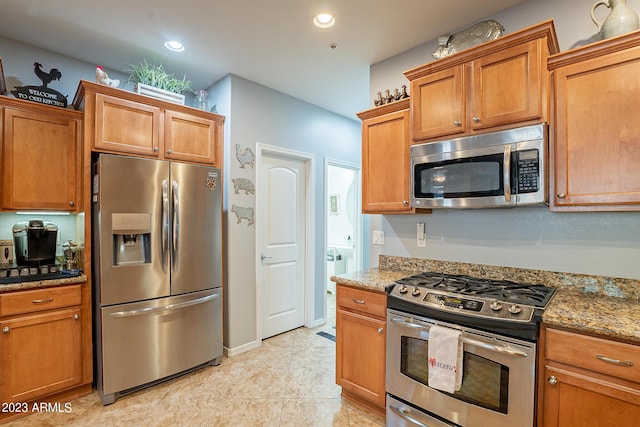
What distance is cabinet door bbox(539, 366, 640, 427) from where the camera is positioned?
1272 millimetres

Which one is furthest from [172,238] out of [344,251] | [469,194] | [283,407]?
[344,251]

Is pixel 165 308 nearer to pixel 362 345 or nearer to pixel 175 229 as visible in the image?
pixel 175 229

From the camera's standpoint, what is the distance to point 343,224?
18.4 feet

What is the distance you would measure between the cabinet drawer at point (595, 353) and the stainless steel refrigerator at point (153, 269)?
2471mm

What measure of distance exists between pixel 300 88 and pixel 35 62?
231cm

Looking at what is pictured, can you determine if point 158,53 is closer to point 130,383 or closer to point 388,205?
point 388,205

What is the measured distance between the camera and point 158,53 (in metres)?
2.73

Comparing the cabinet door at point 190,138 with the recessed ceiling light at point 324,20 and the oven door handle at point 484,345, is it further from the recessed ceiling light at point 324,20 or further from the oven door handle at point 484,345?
the oven door handle at point 484,345

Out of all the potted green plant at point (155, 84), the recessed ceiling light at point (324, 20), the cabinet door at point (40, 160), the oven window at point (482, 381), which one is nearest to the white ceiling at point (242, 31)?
the recessed ceiling light at point (324, 20)

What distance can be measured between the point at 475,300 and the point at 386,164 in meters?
1.20

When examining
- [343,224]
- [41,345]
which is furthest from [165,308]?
[343,224]

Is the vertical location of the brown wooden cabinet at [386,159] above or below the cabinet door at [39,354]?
above

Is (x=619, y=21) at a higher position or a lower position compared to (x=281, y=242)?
higher

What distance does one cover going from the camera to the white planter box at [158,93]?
258 cm
